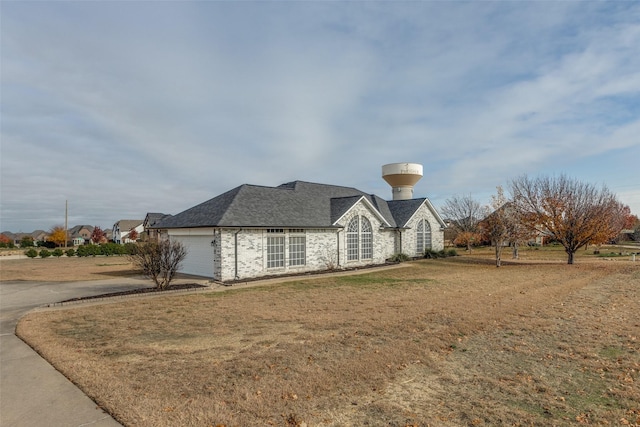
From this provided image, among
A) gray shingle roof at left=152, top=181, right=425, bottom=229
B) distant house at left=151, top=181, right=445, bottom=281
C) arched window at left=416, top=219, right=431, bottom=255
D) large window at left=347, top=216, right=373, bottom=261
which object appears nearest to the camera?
distant house at left=151, top=181, right=445, bottom=281

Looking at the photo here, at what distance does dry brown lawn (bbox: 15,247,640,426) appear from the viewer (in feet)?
17.0

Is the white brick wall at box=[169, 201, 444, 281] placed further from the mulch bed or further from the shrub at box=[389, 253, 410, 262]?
the mulch bed

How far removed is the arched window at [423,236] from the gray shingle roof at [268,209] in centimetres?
920

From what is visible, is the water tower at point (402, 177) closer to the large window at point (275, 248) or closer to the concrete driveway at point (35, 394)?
the large window at point (275, 248)

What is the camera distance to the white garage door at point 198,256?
19781mm

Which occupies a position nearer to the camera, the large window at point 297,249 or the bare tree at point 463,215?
the large window at point 297,249

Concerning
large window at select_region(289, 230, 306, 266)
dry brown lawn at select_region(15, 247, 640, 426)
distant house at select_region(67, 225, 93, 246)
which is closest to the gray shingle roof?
large window at select_region(289, 230, 306, 266)

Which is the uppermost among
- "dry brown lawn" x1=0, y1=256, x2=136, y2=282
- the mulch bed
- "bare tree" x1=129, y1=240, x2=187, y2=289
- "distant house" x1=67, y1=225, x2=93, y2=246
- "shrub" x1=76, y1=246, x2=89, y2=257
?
"distant house" x1=67, y1=225, x2=93, y2=246

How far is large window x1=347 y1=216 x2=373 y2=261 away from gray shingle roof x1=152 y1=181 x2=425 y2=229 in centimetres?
157

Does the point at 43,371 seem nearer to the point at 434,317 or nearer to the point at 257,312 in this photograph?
the point at 257,312

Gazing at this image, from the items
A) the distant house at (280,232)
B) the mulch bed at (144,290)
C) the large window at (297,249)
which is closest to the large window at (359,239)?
the distant house at (280,232)

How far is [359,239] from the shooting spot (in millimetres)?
26938

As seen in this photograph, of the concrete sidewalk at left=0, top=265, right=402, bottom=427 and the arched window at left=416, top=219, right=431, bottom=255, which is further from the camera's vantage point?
the arched window at left=416, top=219, right=431, bottom=255

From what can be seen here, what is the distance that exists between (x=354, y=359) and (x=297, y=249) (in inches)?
607
